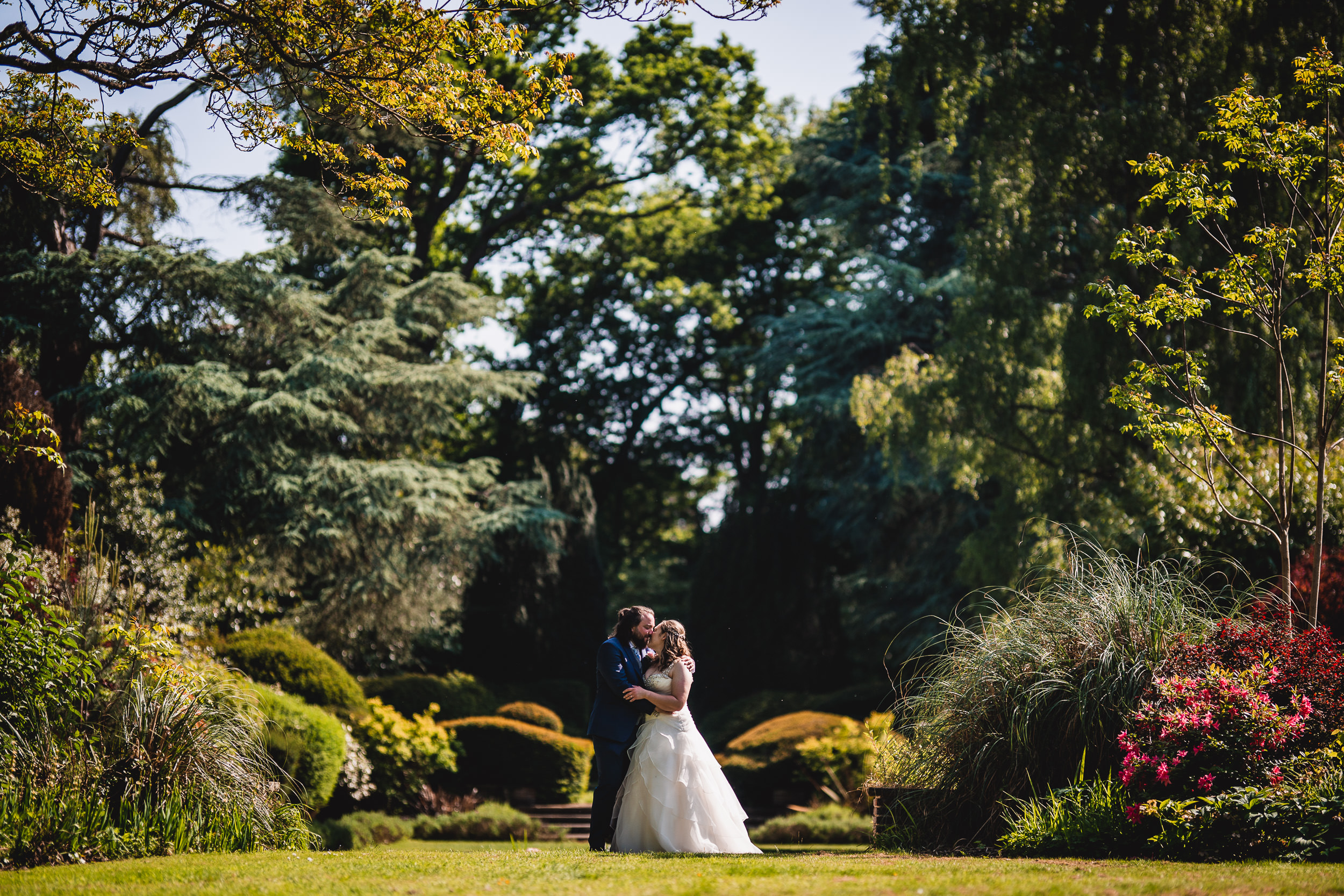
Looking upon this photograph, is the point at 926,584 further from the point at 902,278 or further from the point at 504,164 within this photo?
the point at 504,164

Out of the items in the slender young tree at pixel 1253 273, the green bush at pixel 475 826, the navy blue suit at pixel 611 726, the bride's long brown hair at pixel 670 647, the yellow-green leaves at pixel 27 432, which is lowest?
the green bush at pixel 475 826

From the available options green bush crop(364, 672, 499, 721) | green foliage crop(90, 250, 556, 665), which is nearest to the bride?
green bush crop(364, 672, 499, 721)

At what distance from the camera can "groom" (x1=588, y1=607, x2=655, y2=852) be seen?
689cm

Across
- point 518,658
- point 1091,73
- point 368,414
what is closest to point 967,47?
point 1091,73

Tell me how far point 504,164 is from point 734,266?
7.93m

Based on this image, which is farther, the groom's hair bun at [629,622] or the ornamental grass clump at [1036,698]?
the groom's hair bun at [629,622]

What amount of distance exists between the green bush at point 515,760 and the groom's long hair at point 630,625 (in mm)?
7340

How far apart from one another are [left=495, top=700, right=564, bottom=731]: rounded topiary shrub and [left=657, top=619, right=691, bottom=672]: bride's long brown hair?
861cm

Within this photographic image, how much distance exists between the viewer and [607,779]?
6.88 metres

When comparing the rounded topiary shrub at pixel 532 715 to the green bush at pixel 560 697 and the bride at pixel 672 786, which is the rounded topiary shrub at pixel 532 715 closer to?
the green bush at pixel 560 697

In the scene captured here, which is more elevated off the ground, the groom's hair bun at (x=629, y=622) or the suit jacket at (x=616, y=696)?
the groom's hair bun at (x=629, y=622)

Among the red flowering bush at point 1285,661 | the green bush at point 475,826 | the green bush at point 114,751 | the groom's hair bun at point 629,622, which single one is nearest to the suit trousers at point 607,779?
the groom's hair bun at point 629,622

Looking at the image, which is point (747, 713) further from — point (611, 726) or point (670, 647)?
point (670, 647)

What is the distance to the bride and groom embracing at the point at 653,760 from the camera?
6633 mm
